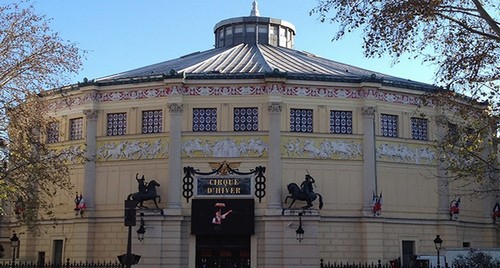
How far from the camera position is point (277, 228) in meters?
40.6

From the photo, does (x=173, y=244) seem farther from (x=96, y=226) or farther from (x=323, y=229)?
(x=323, y=229)

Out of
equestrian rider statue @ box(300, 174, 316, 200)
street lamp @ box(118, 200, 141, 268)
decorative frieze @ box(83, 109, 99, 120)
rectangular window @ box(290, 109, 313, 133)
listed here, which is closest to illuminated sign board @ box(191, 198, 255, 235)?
equestrian rider statue @ box(300, 174, 316, 200)

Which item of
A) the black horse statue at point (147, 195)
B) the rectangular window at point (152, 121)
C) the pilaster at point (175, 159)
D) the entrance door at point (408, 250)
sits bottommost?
the entrance door at point (408, 250)

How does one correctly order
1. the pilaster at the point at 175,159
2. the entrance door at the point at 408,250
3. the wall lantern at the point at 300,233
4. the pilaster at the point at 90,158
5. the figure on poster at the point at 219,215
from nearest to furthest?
the wall lantern at the point at 300,233, the figure on poster at the point at 219,215, the pilaster at the point at 175,159, the entrance door at the point at 408,250, the pilaster at the point at 90,158

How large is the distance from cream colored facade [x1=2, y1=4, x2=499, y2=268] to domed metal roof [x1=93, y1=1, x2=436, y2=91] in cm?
43

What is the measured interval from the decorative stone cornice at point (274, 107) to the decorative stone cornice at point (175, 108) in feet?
17.2

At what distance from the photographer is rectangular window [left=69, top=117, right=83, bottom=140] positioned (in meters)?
45.4

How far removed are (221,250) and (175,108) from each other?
28.7 feet

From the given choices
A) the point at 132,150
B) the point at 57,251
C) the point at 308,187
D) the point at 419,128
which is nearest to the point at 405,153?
the point at 419,128

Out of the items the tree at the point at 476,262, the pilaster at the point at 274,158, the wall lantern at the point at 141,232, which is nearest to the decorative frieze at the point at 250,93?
the pilaster at the point at 274,158

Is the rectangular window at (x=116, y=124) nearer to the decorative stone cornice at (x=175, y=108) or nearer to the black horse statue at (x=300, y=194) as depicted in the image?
the decorative stone cornice at (x=175, y=108)

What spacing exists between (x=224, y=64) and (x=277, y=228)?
11.9 meters

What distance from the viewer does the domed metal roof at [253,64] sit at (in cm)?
4316

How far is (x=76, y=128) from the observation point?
4572 centimetres
